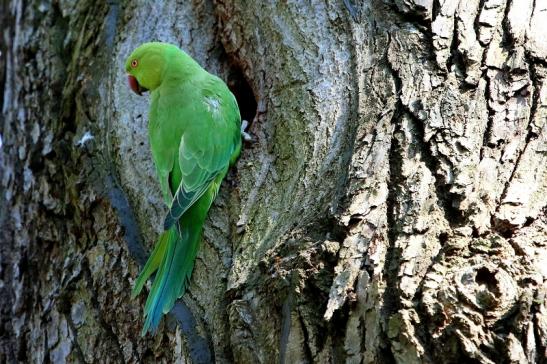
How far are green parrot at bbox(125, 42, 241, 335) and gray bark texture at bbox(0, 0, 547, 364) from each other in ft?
0.24

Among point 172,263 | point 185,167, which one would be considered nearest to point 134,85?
point 185,167

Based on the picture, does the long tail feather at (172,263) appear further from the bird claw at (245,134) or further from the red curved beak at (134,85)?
the red curved beak at (134,85)

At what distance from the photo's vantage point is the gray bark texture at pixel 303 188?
2.15m

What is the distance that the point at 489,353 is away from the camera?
2027mm

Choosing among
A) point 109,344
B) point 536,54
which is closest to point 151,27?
point 109,344

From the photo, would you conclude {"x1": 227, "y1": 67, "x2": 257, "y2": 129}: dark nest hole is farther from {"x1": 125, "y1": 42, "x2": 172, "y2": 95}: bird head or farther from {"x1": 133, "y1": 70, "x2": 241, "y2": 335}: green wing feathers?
{"x1": 125, "y1": 42, "x2": 172, "y2": 95}: bird head

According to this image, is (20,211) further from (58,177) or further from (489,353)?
(489,353)

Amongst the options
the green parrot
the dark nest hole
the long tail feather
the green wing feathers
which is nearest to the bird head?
the green parrot

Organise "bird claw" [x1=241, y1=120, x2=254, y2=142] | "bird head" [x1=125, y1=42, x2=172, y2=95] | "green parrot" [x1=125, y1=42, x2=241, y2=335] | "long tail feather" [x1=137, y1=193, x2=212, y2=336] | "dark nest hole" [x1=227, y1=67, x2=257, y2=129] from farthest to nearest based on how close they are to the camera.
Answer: "dark nest hole" [x1=227, y1=67, x2=257, y2=129] → "bird head" [x1=125, y1=42, x2=172, y2=95] → "bird claw" [x1=241, y1=120, x2=254, y2=142] → "green parrot" [x1=125, y1=42, x2=241, y2=335] → "long tail feather" [x1=137, y1=193, x2=212, y2=336]

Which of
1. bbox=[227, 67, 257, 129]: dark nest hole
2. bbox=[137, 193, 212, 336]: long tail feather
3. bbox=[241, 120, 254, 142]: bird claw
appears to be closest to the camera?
bbox=[137, 193, 212, 336]: long tail feather

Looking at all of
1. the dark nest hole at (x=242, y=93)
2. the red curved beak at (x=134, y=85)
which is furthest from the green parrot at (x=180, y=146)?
the dark nest hole at (x=242, y=93)

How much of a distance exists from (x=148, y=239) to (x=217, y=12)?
46.8 inches

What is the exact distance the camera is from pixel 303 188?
8.73 feet

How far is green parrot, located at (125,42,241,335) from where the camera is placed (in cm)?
284
